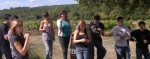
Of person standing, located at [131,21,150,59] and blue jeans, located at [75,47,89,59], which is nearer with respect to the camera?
blue jeans, located at [75,47,89,59]

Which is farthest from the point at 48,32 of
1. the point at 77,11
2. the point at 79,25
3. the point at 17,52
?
the point at 77,11

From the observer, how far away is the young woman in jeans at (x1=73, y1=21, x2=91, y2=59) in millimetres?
7773

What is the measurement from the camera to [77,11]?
108062mm

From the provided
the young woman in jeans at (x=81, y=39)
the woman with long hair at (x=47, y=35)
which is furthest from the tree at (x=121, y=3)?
the young woman in jeans at (x=81, y=39)

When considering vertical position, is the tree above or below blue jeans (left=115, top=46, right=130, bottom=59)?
above

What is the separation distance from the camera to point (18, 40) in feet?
18.3

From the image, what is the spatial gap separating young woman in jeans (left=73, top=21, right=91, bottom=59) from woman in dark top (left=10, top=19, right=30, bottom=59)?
230 centimetres

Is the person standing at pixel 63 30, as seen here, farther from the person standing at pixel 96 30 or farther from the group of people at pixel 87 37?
the person standing at pixel 96 30

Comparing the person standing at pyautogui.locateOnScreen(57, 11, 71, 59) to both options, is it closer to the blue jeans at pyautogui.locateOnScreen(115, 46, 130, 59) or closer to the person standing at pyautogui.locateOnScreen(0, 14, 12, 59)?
the blue jeans at pyautogui.locateOnScreen(115, 46, 130, 59)

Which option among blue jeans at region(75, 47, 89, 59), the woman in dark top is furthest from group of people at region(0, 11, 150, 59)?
the woman in dark top

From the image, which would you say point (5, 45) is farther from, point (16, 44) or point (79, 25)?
point (16, 44)

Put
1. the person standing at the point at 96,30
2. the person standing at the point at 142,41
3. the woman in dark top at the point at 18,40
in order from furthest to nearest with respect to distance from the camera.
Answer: the person standing at the point at 96,30 → the person standing at the point at 142,41 → the woman in dark top at the point at 18,40

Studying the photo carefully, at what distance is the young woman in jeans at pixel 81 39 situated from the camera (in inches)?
306

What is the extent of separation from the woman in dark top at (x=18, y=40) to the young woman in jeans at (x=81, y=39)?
2.30m
